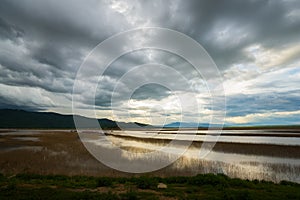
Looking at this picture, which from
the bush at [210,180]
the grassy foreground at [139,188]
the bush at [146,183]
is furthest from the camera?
the bush at [210,180]

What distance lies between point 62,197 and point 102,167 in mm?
9656

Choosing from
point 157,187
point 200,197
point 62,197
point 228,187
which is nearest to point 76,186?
point 62,197

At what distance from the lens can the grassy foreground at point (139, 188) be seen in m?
9.84

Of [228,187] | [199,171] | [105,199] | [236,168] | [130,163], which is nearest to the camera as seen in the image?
[105,199]

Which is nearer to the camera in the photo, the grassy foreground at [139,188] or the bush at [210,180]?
the grassy foreground at [139,188]

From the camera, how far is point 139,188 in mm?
11820

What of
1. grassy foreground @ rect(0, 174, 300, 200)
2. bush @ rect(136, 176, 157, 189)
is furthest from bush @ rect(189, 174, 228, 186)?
bush @ rect(136, 176, 157, 189)

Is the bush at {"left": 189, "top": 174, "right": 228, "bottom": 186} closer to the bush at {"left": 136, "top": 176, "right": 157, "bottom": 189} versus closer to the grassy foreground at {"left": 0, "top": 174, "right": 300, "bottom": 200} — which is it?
the grassy foreground at {"left": 0, "top": 174, "right": 300, "bottom": 200}

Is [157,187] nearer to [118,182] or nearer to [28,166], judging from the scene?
[118,182]

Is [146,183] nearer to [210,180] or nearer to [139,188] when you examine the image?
[139,188]

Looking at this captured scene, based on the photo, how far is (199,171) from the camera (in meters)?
17.7

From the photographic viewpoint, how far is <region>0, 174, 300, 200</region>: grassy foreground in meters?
9.84

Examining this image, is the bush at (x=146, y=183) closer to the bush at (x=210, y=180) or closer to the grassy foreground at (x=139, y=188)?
the grassy foreground at (x=139, y=188)

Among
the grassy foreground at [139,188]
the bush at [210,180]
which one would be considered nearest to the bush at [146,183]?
the grassy foreground at [139,188]
